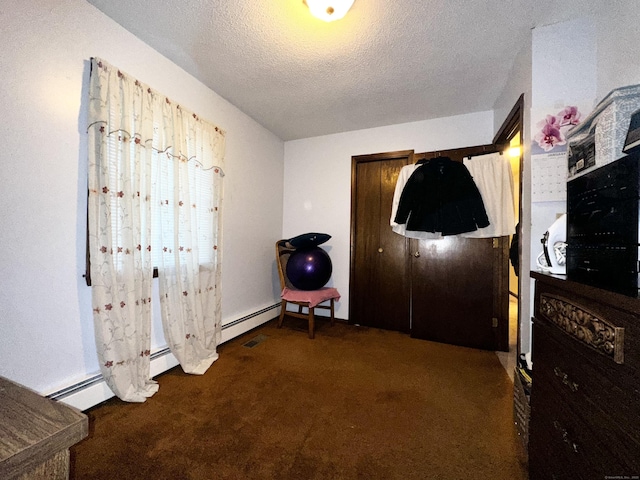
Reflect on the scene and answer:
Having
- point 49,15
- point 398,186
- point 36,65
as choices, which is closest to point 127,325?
point 36,65

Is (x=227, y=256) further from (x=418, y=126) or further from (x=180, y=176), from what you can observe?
(x=418, y=126)

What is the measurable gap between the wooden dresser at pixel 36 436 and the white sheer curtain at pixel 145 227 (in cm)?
125

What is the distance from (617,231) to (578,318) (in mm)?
282

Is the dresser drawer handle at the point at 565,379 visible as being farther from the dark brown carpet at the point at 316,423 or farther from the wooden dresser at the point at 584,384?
the dark brown carpet at the point at 316,423

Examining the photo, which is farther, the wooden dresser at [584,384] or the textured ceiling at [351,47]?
the textured ceiling at [351,47]

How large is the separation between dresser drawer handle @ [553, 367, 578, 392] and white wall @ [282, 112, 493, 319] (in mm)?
2428

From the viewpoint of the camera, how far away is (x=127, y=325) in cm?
162

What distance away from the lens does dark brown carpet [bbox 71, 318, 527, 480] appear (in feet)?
3.86

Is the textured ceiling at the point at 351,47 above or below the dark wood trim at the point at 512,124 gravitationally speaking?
above

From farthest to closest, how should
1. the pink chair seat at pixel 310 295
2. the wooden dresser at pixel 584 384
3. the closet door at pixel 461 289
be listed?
1. the pink chair seat at pixel 310 295
2. the closet door at pixel 461 289
3. the wooden dresser at pixel 584 384

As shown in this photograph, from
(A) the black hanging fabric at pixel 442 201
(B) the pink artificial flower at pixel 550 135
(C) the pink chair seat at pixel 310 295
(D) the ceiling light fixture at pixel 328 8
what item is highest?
(D) the ceiling light fixture at pixel 328 8

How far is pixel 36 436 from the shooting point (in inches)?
16.2

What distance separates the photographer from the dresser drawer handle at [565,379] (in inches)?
29.9

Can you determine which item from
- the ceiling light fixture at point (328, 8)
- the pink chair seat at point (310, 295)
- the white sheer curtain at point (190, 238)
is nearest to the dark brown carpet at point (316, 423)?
the white sheer curtain at point (190, 238)
